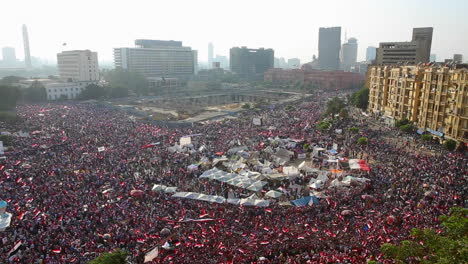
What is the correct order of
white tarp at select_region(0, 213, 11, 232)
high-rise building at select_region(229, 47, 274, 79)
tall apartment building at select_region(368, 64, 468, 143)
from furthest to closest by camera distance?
high-rise building at select_region(229, 47, 274, 79), tall apartment building at select_region(368, 64, 468, 143), white tarp at select_region(0, 213, 11, 232)

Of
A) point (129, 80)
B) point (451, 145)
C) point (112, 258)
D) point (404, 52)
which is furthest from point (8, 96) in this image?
point (404, 52)

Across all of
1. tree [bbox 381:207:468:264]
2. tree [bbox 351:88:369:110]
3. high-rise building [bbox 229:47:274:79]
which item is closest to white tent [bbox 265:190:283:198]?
tree [bbox 381:207:468:264]

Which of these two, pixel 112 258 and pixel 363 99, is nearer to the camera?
pixel 112 258

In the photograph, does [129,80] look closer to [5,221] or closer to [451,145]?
[451,145]

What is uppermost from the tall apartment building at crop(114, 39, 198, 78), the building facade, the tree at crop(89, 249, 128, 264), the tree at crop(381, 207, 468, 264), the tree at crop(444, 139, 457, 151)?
the tall apartment building at crop(114, 39, 198, 78)

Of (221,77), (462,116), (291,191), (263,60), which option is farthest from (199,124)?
(263,60)

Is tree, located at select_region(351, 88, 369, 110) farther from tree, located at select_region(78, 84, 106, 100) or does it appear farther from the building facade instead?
tree, located at select_region(78, 84, 106, 100)
